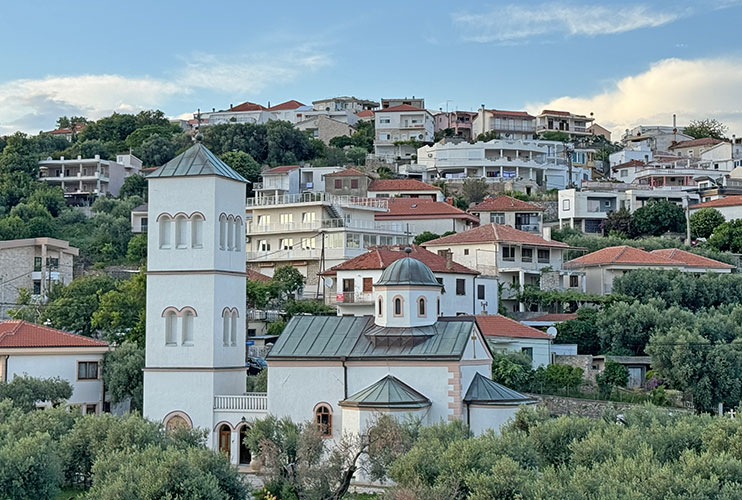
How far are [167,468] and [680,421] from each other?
674 inches

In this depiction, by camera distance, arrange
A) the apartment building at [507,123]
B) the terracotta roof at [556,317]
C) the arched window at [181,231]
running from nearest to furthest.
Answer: the arched window at [181,231] → the terracotta roof at [556,317] → the apartment building at [507,123]

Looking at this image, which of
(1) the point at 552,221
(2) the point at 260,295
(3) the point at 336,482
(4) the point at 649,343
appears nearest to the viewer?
(3) the point at 336,482

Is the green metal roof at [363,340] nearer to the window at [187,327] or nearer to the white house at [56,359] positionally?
the window at [187,327]

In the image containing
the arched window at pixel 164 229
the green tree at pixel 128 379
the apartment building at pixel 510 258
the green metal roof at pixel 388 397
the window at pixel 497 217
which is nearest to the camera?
the green metal roof at pixel 388 397

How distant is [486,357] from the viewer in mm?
41312

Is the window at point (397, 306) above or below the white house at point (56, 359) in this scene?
above

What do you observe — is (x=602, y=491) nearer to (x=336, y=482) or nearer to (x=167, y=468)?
(x=336, y=482)

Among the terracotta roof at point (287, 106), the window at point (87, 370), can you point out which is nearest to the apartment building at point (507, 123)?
the terracotta roof at point (287, 106)

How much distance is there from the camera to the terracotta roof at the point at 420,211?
268ft

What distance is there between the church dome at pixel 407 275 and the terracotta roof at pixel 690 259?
108 feet

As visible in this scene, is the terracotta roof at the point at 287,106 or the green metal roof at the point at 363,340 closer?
the green metal roof at the point at 363,340

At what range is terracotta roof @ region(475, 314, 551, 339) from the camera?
55562 millimetres

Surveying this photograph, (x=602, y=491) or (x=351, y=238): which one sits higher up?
(x=351, y=238)

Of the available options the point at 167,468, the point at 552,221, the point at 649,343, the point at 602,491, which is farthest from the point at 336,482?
the point at 552,221
